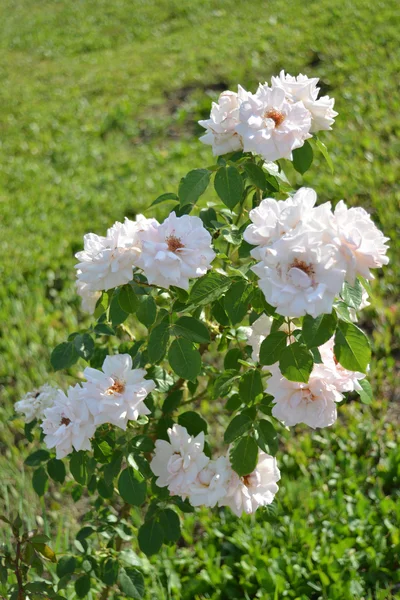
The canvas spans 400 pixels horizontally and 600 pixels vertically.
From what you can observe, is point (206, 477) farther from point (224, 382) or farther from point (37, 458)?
point (37, 458)

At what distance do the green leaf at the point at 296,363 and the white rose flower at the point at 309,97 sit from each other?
552 millimetres

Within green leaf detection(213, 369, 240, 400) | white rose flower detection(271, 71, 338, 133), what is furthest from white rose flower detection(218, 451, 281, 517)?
white rose flower detection(271, 71, 338, 133)

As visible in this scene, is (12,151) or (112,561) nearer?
(112,561)

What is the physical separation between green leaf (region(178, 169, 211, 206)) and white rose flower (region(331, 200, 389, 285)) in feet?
1.61

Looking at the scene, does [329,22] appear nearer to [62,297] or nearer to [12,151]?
[12,151]

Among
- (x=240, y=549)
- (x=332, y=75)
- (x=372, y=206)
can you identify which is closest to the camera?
(x=240, y=549)

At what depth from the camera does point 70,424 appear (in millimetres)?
1545

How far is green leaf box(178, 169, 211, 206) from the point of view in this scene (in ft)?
5.25

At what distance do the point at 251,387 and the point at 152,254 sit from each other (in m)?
0.40

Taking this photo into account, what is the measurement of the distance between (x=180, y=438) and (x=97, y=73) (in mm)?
7898

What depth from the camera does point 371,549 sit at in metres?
2.25

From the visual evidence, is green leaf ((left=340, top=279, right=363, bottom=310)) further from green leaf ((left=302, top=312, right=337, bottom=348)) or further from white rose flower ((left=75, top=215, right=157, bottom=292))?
white rose flower ((left=75, top=215, right=157, bottom=292))

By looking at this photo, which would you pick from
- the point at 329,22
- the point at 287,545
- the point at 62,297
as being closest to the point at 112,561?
the point at 287,545

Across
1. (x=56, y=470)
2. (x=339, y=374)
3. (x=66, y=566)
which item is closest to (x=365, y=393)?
(x=339, y=374)
